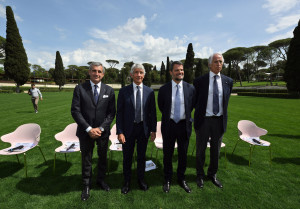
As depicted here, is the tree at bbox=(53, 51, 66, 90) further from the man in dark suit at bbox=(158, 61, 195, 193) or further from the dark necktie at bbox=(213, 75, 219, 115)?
the dark necktie at bbox=(213, 75, 219, 115)

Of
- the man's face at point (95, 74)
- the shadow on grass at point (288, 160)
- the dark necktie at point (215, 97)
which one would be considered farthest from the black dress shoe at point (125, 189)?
the shadow on grass at point (288, 160)

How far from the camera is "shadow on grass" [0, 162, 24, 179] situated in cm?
353

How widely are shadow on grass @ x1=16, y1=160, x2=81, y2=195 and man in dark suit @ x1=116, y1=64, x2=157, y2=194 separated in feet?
4.10

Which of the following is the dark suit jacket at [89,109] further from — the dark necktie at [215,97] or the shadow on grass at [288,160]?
the shadow on grass at [288,160]

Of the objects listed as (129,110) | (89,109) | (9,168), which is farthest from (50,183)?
(129,110)

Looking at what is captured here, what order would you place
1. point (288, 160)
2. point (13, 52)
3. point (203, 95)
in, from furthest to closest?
point (13, 52), point (288, 160), point (203, 95)

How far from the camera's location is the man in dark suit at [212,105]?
299cm

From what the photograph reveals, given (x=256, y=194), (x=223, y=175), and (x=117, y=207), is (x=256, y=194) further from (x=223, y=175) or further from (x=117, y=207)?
(x=117, y=207)

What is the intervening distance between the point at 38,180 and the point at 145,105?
10.2 ft

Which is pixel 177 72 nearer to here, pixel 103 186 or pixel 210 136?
pixel 210 136

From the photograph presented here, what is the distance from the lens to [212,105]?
9.95 feet

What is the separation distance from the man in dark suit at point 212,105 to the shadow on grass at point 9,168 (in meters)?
4.60

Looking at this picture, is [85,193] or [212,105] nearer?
[85,193]

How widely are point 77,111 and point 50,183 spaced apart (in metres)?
1.93
